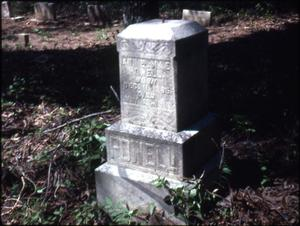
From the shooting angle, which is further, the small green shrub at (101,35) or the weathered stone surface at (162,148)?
the small green shrub at (101,35)

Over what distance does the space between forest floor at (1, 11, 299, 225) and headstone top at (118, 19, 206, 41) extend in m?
1.24

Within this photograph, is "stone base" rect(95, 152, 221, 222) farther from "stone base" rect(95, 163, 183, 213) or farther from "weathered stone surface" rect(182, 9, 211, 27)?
"weathered stone surface" rect(182, 9, 211, 27)

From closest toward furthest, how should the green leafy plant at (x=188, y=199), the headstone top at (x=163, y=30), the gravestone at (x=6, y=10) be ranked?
the headstone top at (x=163, y=30) → the green leafy plant at (x=188, y=199) → the gravestone at (x=6, y=10)

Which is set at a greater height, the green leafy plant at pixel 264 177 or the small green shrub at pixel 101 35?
the small green shrub at pixel 101 35

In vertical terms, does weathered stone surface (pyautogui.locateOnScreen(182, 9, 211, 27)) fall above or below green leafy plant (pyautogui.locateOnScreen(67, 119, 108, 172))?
above

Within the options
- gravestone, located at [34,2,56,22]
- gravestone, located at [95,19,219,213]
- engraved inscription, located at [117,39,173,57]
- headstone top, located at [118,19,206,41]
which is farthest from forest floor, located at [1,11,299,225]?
gravestone, located at [34,2,56,22]

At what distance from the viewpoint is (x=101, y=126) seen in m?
4.80

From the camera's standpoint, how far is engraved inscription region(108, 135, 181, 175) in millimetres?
3799

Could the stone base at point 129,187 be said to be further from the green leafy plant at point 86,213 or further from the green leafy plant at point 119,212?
the green leafy plant at point 86,213

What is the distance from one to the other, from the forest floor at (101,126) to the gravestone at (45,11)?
3.13 m

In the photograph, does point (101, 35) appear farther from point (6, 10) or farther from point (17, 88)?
point (6, 10)

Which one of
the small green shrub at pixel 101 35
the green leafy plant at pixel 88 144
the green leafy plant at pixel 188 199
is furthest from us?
the small green shrub at pixel 101 35

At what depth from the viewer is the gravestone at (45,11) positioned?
11.9 m

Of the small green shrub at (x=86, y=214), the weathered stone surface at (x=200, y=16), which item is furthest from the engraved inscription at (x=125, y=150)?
the weathered stone surface at (x=200, y=16)
